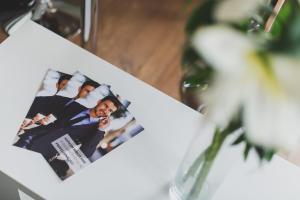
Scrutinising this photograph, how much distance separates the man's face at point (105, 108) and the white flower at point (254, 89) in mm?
585

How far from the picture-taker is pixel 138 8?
6.47ft

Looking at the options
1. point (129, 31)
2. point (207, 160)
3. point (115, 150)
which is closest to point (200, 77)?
point (207, 160)

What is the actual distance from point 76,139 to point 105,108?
10 cm

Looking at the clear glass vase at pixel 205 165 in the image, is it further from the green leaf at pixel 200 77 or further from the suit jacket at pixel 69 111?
the suit jacket at pixel 69 111

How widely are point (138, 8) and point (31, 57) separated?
0.95 m

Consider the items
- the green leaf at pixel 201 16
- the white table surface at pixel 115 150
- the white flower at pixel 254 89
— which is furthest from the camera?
the white table surface at pixel 115 150

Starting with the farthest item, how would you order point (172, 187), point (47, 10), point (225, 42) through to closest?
point (47, 10) → point (172, 187) → point (225, 42)

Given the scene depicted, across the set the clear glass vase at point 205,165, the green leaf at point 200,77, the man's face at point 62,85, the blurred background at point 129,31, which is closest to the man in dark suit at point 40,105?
the man's face at point 62,85

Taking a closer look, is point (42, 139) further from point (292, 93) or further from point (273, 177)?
point (292, 93)

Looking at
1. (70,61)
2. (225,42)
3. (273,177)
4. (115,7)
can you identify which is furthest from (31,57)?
(115,7)

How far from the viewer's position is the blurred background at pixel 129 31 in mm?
1755

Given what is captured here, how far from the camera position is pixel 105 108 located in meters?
1.04

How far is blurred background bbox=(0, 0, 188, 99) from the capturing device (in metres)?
1.76

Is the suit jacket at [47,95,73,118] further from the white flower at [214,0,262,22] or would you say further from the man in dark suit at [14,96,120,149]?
the white flower at [214,0,262,22]
